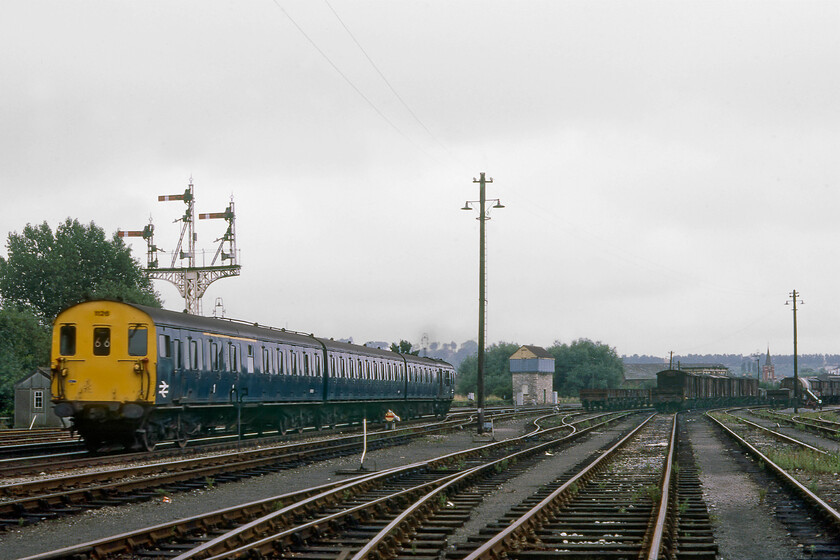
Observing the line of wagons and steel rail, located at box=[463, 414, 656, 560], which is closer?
steel rail, located at box=[463, 414, 656, 560]

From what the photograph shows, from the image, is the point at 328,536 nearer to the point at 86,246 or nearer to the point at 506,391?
the point at 86,246

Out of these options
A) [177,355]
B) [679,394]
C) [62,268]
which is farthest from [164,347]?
[62,268]

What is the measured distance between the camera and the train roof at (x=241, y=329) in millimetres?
20622

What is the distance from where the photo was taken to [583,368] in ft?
399

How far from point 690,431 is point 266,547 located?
31.0 m

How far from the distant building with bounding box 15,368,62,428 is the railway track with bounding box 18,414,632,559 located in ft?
82.7

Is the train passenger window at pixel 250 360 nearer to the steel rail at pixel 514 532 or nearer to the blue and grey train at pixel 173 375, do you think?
the blue and grey train at pixel 173 375

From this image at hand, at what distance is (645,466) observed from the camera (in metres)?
20.1

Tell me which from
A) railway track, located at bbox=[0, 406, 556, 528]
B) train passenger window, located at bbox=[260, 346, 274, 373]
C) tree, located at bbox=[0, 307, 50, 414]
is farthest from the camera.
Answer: tree, located at bbox=[0, 307, 50, 414]

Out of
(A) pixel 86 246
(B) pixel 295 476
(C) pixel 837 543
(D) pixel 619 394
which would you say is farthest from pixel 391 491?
(A) pixel 86 246

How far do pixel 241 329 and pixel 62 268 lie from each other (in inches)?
2125

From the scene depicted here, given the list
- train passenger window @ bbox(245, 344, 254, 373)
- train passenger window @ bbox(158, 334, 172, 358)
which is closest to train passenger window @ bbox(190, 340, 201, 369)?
train passenger window @ bbox(158, 334, 172, 358)

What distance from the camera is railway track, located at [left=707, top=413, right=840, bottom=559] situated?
35.3 feet

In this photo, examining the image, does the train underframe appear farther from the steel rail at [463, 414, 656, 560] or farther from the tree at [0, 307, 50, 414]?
the tree at [0, 307, 50, 414]
